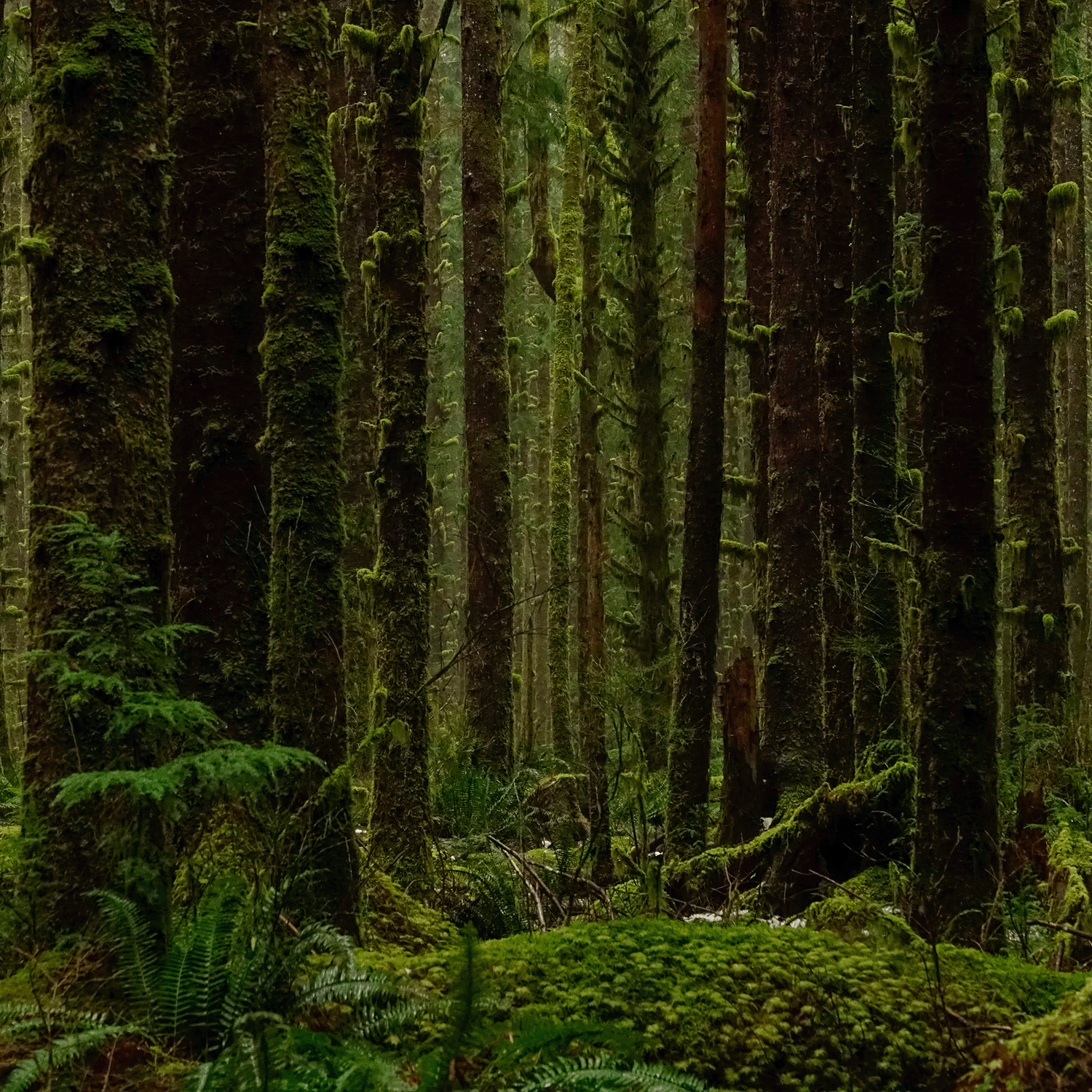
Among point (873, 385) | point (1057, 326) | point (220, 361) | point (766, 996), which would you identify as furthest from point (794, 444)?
point (766, 996)

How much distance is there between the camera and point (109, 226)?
471 cm

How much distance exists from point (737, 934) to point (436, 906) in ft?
9.09

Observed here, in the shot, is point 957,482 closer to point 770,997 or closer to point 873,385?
point 770,997

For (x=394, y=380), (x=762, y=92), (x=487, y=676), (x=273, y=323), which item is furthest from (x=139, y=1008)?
(x=762, y=92)

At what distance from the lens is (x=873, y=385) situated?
10391mm

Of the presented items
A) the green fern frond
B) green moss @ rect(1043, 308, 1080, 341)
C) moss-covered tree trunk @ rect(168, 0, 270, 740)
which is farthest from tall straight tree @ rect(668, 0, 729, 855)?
the green fern frond

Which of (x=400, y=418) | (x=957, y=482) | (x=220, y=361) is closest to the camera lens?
(x=957, y=482)

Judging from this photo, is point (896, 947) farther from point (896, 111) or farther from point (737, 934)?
point (896, 111)

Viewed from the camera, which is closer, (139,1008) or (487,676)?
(139,1008)

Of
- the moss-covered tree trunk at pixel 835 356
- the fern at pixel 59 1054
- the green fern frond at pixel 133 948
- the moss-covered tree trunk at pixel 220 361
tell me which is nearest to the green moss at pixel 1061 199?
the moss-covered tree trunk at pixel 835 356

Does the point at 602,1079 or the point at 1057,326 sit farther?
the point at 1057,326

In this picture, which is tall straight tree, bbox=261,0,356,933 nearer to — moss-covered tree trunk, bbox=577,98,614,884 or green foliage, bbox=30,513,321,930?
green foliage, bbox=30,513,321,930

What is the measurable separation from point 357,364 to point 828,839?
28.0 feet

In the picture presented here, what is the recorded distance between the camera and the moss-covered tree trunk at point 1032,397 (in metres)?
12.7
